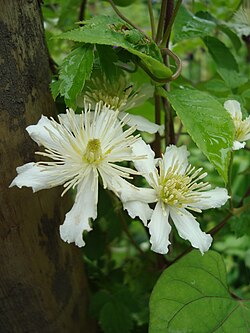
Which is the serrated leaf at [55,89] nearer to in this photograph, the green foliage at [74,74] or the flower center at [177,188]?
the green foliage at [74,74]

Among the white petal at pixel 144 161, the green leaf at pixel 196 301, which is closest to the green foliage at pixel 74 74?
the white petal at pixel 144 161

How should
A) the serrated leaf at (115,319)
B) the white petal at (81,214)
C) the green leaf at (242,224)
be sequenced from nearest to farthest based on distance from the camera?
the white petal at (81,214), the green leaf at (242,224), the serrated leaf at (115,319)

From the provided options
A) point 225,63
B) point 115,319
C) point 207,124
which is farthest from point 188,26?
point 115,319

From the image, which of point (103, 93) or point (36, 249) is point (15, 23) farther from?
point (36, 249)

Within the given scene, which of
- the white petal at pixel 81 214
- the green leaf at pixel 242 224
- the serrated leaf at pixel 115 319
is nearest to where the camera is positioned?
the white petal at pixel 81 214

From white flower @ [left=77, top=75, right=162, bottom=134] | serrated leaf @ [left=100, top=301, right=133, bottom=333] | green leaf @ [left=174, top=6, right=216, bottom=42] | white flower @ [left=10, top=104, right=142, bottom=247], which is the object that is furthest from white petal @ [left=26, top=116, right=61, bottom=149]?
serrated leaf @ [left=100, top=301, right=133, bottom=333]

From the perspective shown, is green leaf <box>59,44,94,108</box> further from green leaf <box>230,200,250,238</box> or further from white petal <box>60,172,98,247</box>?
green leaf <box>230,200,250,238</box>
